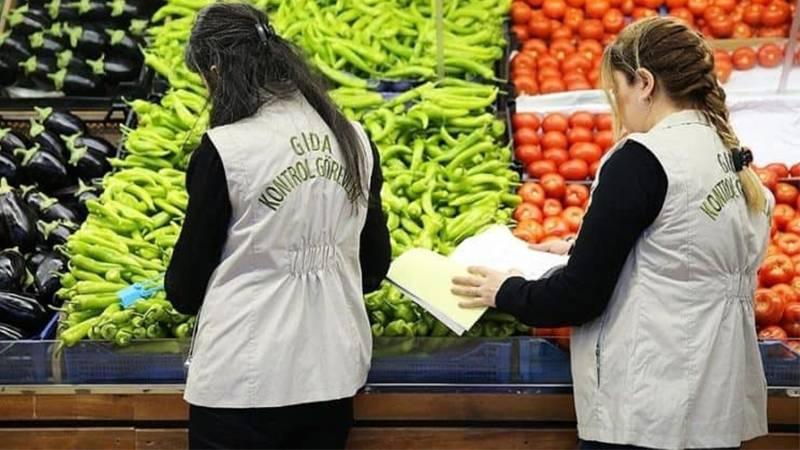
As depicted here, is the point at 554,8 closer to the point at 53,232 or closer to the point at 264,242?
the point at 53,232

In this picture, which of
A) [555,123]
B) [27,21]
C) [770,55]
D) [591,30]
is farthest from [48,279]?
[770,55]

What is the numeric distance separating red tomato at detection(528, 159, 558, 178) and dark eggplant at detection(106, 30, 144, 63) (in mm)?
1919

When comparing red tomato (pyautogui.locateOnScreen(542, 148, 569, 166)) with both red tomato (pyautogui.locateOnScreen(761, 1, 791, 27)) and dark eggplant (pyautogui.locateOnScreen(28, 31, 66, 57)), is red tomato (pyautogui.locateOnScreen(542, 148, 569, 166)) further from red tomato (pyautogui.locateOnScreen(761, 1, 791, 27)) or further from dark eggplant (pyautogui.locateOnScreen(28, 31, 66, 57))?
dark eggplant (pyautogui.locateOnScreen(28, 31, 66, 57))

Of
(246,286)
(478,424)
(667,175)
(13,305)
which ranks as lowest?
(478,424)

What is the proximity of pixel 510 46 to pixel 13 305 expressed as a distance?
8.64 feet

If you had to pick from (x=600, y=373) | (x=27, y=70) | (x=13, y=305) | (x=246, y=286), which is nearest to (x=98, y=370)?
(x=13, y=305)

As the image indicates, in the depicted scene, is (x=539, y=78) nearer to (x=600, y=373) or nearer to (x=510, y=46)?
(x=510, y=46)

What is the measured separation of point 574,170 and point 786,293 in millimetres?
1122

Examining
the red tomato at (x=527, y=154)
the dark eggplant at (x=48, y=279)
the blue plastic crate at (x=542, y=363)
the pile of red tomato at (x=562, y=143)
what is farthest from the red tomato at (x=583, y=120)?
the dark eggplant at (x=48, y=279)

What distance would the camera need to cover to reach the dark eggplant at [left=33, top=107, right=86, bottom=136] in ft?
14.6

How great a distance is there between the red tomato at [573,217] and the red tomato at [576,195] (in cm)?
7

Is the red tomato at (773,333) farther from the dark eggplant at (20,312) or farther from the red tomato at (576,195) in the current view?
the dark eggplant at (20,312)

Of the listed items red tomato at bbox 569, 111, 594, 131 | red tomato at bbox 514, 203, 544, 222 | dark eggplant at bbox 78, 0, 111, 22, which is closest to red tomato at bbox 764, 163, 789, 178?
red tomato at bbox 569, 111, 594, 131

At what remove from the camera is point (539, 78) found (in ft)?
16.0
